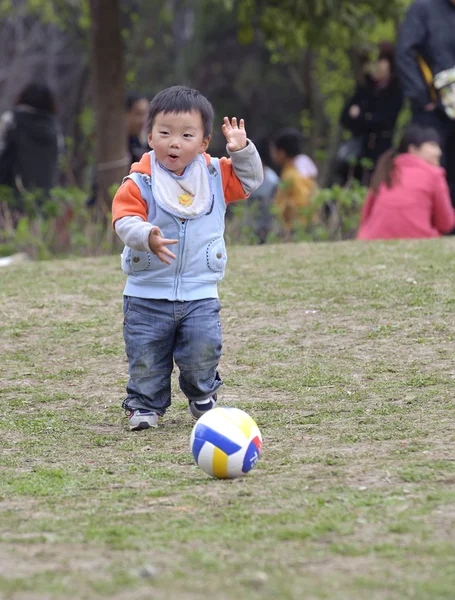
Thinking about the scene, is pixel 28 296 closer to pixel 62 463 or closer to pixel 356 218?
pixel 62 463

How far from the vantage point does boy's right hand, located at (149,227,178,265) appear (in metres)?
4.43

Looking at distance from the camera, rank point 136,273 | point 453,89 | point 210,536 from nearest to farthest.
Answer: point 210,536
point 136,273
point 453,89

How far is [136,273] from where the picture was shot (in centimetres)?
482

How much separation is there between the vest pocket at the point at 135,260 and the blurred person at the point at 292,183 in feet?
18.7

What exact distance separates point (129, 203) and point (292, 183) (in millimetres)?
6617

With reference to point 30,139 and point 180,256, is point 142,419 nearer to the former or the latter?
point 180,256

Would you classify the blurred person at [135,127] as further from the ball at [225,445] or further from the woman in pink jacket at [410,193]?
the ball at [225,445]

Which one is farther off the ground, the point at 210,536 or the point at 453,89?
the point at 453,89

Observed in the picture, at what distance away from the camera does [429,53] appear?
32.0ft

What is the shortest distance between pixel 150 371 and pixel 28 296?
2.64 m

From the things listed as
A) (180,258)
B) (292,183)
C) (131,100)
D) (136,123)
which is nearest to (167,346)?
(180,258)

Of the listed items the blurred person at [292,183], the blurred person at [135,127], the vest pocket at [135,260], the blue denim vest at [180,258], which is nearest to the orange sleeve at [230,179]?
the blue denim vest at [180,258]

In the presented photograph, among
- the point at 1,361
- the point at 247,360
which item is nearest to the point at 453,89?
the point at 247,360

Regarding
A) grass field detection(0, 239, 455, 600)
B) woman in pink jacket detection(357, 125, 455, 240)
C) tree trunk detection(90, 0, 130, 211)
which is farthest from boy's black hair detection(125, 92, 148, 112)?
grass field detection(0, 239, 455, 600)
